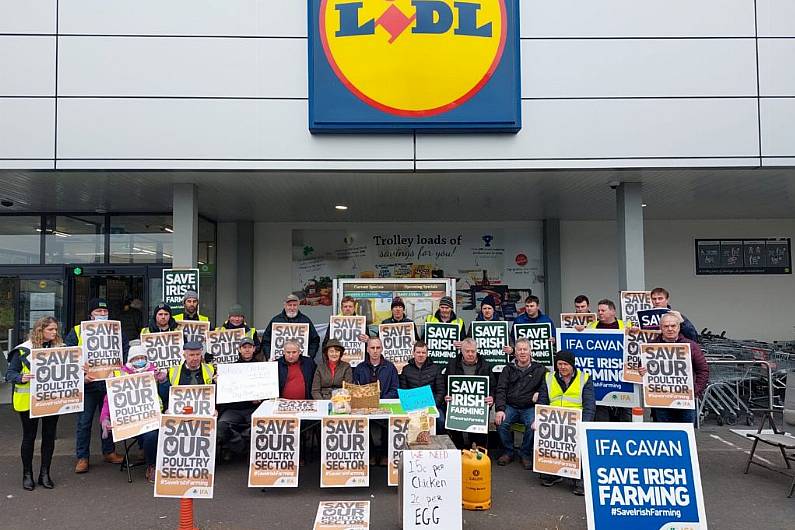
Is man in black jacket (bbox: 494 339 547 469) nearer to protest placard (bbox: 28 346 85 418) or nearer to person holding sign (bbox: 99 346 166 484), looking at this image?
person holding sign (bbox: 99 346 166 484)

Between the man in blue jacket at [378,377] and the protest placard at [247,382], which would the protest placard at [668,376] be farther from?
the protest placard at [247,382]

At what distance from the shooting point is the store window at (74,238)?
37.7 ft

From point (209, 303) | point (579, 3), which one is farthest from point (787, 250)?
point (209, 303)

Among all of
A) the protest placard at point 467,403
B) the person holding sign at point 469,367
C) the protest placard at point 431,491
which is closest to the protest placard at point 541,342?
the person holding sign at point 469,367

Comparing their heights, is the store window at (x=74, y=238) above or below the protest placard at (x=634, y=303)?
above

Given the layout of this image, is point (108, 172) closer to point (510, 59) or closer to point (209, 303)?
point (209, 303)

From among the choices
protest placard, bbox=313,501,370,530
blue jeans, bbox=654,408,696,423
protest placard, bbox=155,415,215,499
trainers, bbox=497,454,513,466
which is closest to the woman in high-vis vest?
protest placard, bbox=155,415,215,499

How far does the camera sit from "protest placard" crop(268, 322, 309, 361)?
7.70 meters

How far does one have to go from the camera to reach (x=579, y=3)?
806 centimetres

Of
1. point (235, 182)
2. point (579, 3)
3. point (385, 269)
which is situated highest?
point (579, 3)

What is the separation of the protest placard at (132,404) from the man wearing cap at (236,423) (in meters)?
0.84

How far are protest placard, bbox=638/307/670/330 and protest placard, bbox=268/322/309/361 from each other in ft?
15.4

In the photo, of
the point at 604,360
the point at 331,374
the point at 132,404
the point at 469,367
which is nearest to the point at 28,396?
the point at 132,404

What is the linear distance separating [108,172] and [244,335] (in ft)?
10.8
